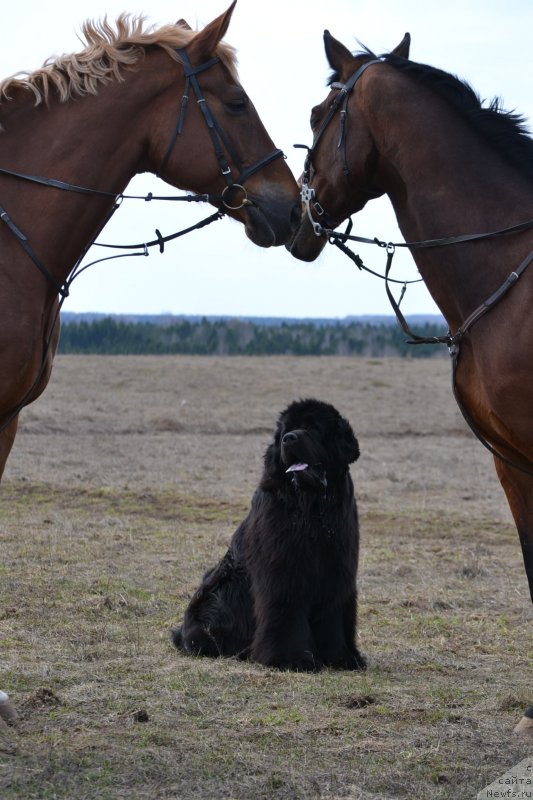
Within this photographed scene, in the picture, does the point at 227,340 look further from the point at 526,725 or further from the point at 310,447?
the point at 526,725

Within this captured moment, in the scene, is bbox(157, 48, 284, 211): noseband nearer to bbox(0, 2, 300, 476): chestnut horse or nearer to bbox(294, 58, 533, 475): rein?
bbox(0, 2, 300, 476): chestnut horse

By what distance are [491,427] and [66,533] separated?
223 inches

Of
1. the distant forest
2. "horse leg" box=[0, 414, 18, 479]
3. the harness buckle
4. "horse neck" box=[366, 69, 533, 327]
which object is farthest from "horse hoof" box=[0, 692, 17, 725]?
the distant forest

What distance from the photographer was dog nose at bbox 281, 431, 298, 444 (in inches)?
240

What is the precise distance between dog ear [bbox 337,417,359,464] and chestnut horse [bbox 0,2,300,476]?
1999mm

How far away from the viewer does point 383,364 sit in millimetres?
35750

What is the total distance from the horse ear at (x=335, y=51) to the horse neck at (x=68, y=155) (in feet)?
2.92

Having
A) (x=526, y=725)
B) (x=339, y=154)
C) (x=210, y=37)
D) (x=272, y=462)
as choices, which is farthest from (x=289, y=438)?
(x=210, y=37)

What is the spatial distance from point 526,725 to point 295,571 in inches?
71.6

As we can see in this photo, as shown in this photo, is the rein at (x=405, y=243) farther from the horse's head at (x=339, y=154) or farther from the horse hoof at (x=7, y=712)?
the horse hoof at (x=7, y=712)

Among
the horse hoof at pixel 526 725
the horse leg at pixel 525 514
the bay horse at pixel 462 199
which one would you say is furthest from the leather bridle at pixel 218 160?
the horse hoof at pixel 526 725

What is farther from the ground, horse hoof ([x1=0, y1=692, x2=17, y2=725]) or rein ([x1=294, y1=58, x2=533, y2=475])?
rein ([x1=294, y1=58, x2=533, y2=475])

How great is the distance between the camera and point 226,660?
6.15 m

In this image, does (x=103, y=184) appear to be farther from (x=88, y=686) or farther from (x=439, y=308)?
(x=88, y=686)
